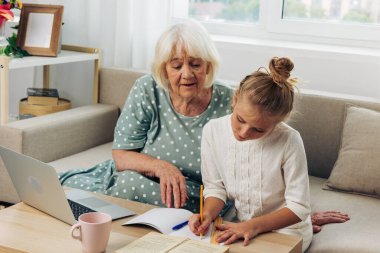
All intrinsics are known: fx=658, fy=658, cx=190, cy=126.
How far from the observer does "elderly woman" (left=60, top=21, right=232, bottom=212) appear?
89.9 inches

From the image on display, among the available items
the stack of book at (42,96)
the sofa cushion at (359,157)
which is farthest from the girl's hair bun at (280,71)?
the stack of book at (42,96)

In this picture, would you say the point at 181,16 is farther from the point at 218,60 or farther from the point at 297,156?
the point at 297,156

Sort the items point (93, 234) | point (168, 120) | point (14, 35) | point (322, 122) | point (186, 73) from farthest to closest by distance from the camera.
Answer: point (14, 35), point (322, 122), point (168, 120), point (186, 73), point (93, 234)

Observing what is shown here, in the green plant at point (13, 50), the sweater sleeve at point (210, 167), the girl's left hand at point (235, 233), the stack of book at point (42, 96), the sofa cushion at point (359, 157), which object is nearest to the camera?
the girl's left hand at point (235, 233)

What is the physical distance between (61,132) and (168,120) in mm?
726

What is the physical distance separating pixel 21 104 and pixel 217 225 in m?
1.90

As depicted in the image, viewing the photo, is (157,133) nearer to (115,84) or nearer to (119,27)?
(115,84)

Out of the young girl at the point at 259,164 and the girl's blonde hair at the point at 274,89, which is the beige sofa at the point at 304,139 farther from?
the girl's blonde hair at the point at 274,89

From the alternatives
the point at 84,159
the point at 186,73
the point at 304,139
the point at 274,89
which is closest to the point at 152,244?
the point at 274,89

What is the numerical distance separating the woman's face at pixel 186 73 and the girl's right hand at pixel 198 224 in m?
0.64

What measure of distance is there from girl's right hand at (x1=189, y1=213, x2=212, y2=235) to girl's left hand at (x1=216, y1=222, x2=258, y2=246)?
37 mm

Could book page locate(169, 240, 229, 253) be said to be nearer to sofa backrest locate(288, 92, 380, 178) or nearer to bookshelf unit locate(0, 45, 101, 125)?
sofa backrest locate(288, 92, 380, 178)

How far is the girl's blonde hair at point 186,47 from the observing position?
2277mm

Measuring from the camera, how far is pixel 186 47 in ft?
7.46
